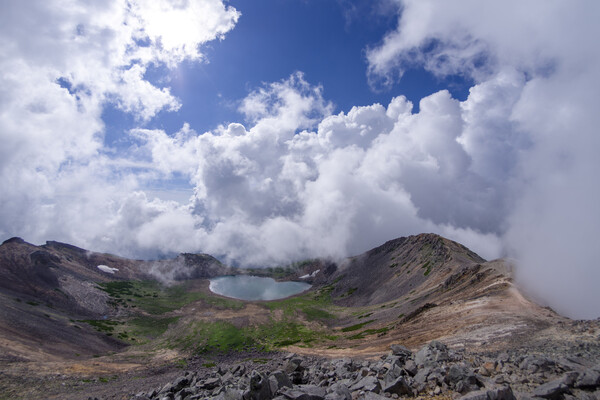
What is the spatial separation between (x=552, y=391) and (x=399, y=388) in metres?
9.02

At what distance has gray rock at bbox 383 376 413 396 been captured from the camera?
70.4 ft

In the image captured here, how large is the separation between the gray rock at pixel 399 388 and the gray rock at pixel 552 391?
7561 mm

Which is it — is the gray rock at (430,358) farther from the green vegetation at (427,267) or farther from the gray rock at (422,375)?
the green vegetation at (427,267)

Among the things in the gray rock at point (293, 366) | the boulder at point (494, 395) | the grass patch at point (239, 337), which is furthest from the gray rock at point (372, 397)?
the grass patch at point (239, 337)

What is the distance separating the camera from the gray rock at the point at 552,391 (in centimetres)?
1789

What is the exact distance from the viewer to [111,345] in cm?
10956

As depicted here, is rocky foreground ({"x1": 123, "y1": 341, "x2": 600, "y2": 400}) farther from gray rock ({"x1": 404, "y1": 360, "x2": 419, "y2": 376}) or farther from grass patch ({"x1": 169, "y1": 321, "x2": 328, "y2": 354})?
grass patch ({"x1": 169, "y1": 321, "x2": 328, "y2": 354})

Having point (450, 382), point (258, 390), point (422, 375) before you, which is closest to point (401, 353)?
point (422, 375)

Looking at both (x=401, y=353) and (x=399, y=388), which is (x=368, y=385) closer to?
(x=399, y=388)

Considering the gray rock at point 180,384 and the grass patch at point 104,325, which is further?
the grass patch at point 104,325

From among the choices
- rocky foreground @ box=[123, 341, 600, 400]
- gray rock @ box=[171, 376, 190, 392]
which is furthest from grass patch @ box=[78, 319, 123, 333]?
rocky foreground @ box=[123, 341, 600, 400]

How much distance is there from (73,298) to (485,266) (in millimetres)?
195365

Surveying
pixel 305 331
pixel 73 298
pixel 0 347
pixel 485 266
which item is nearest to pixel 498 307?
pixel 485 266

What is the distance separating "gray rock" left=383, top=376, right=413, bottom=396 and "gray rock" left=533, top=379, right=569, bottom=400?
24.8 feet
